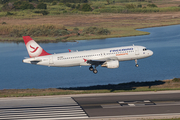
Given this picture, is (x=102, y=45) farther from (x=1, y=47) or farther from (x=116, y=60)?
(x=116, y=60)

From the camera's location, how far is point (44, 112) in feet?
200

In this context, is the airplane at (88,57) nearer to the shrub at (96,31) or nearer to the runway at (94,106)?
the runway at (94,106)

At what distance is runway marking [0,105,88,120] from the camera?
57844 mm

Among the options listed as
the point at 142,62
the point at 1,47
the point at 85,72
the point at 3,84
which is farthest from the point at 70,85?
the point at 1,47

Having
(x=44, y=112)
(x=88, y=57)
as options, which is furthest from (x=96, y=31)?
(x=44, y=112)

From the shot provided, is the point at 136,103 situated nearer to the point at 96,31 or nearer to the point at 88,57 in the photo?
the point at 88,57

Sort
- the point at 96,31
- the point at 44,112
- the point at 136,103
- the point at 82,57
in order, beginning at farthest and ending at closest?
the point at 96,31
the point at 82,57
the point at 136,103
the point at 44,112

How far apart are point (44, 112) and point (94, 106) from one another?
37.7 feet

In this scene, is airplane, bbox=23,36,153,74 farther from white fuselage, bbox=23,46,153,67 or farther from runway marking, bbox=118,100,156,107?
runway marking, bbox=118,100,156,107

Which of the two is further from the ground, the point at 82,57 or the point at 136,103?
the point at 82,57

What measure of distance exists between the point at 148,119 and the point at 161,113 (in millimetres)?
4567

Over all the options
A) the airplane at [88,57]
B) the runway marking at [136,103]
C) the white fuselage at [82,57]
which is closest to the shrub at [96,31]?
the airplane at [88,57]

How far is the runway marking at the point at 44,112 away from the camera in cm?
5784

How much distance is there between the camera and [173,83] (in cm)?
9450
